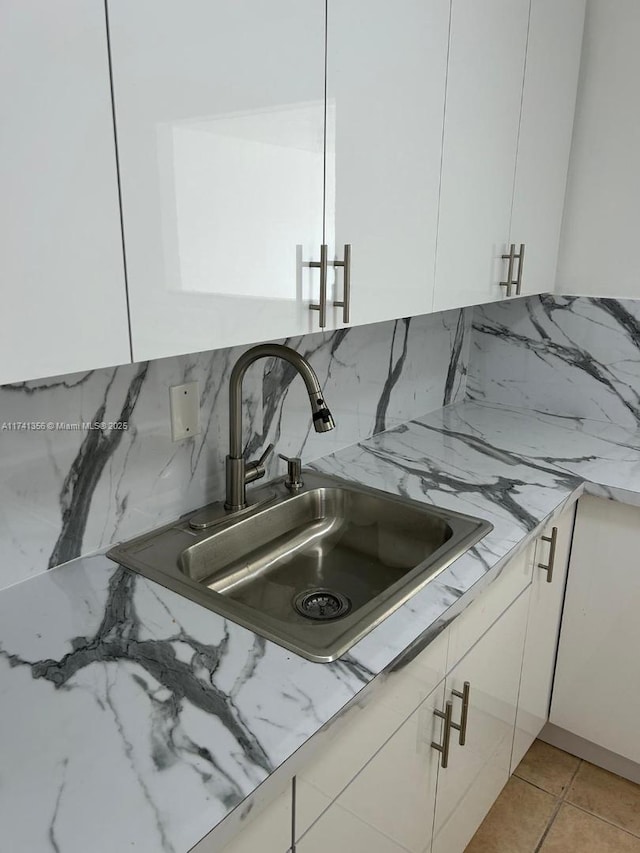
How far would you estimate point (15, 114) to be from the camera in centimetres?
70

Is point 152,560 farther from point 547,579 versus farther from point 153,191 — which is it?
point 547,579

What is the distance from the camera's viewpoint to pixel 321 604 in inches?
54.2

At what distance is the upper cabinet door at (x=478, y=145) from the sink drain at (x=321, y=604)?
0.67m

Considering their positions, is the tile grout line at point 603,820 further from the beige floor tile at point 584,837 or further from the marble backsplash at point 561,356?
the marble backsplash at point 561,356

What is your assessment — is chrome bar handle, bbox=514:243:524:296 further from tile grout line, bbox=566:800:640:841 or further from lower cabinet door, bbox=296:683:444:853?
tile grout line, bbox=566:800:640:841

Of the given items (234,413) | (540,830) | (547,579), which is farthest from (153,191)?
(540,830)

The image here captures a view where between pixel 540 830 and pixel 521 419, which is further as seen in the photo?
pixel 521 419

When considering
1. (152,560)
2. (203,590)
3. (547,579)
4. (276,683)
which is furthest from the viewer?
(547,579)

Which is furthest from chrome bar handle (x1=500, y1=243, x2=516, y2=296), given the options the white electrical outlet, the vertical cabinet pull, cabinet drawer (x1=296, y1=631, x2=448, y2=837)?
cabinet drawer (x1=296, y1=631, x2=448, y2=837)

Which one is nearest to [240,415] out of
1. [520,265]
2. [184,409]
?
[184,409]

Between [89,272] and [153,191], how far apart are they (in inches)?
5.5

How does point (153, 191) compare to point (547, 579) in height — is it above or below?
above

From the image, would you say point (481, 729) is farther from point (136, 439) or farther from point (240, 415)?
point (136, 439)

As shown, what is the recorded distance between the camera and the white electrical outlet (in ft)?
4.39
